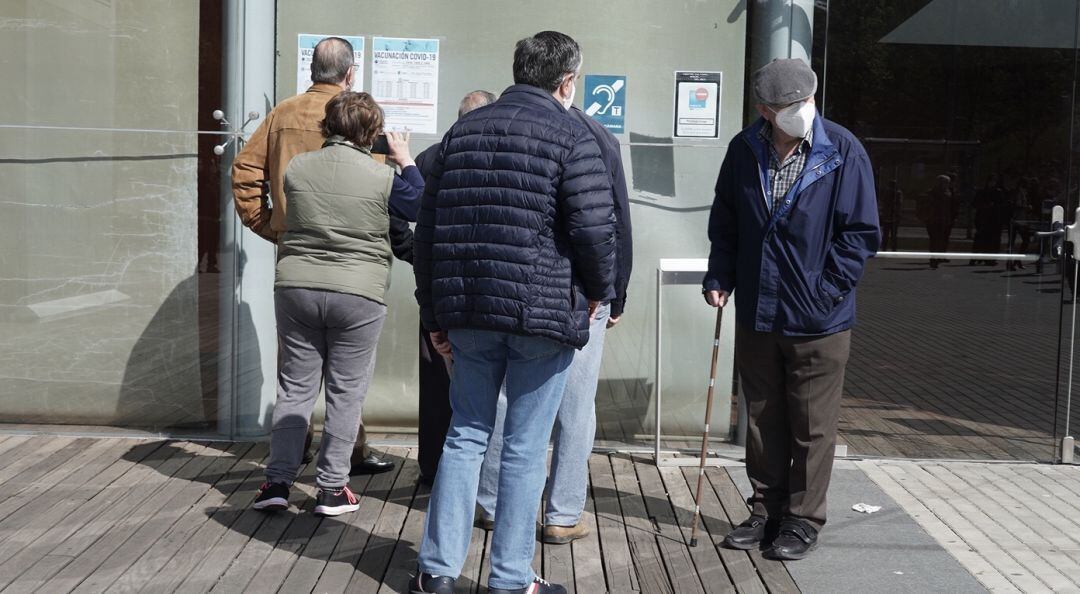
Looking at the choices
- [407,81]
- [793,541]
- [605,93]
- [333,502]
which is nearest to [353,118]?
[407,81]

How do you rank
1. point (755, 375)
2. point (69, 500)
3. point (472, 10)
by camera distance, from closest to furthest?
point (755, 375), point (69, 500), point (472, 10)

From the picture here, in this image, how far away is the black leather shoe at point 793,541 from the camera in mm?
4695

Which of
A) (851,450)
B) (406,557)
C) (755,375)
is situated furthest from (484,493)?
(851,450)

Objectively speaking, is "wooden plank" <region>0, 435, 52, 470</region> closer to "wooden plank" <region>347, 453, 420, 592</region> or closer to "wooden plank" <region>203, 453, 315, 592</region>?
"wooden plank" <region>203, 453, 315, 592</region>

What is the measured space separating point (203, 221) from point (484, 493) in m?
2.50

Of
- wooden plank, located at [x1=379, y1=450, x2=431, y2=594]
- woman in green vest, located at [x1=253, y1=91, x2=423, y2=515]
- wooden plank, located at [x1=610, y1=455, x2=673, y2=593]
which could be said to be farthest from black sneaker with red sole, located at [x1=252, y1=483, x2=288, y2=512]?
wooden plank, located at [x1=610, y1=455, x2=673, y2=593]

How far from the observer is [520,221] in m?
3.81

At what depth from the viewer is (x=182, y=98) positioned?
20.9 feet

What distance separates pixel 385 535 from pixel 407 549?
0.20 meters

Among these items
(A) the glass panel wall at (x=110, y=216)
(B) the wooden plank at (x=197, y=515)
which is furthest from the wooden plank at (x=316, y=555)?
(A) the glass panel wall at (x=110, y=216)

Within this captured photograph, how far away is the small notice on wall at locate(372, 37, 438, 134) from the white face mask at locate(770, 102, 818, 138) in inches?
90.0

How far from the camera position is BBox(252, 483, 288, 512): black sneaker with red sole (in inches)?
199

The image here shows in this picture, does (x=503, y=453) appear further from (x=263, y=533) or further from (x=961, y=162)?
(x=961, y=162)

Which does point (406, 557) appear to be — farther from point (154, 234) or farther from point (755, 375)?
point (154, 234)
